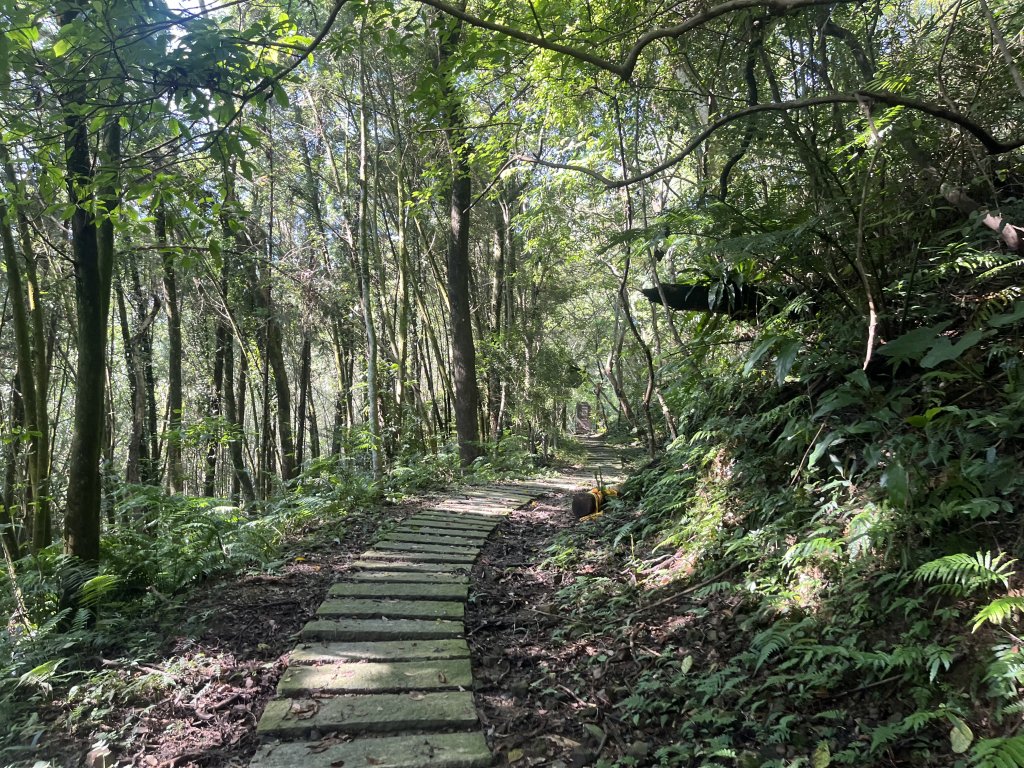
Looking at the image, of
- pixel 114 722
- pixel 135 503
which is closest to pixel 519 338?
pixel 135 503

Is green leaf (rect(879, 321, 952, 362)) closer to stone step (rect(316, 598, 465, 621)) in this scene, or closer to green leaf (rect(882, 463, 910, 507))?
green leaf (rect(882, 463, 910, 507))

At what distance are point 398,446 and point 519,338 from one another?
4.66 m

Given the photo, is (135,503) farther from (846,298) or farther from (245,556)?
(846,298)

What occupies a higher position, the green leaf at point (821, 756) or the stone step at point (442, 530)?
the stone step at point (442, 530)

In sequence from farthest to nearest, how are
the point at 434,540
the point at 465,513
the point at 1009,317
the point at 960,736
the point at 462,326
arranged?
the point at 462,326 → the point at 465,513 → the point at 434,540 → the point at 1009,317 → the point at 960,736

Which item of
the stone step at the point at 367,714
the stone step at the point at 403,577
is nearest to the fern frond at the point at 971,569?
the stone step at the point at 367,714

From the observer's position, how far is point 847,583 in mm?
2727

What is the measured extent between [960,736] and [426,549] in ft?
13.5

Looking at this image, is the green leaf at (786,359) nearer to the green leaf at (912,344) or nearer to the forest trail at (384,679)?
the green leaf at (912,344)

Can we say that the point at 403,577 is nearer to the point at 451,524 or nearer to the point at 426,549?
the point at 426,549

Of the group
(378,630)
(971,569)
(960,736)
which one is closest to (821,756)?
(960,736)

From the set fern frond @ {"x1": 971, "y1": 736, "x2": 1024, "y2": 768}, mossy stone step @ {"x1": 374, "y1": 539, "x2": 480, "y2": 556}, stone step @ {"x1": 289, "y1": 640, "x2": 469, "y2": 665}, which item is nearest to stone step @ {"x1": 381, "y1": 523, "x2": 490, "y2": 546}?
mossy stone step @ {"x1": 374, "y1": 539, "x2": 480, "y2": 556}

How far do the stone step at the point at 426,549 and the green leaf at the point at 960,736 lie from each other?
3.74 meters

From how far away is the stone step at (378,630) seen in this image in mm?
3424
